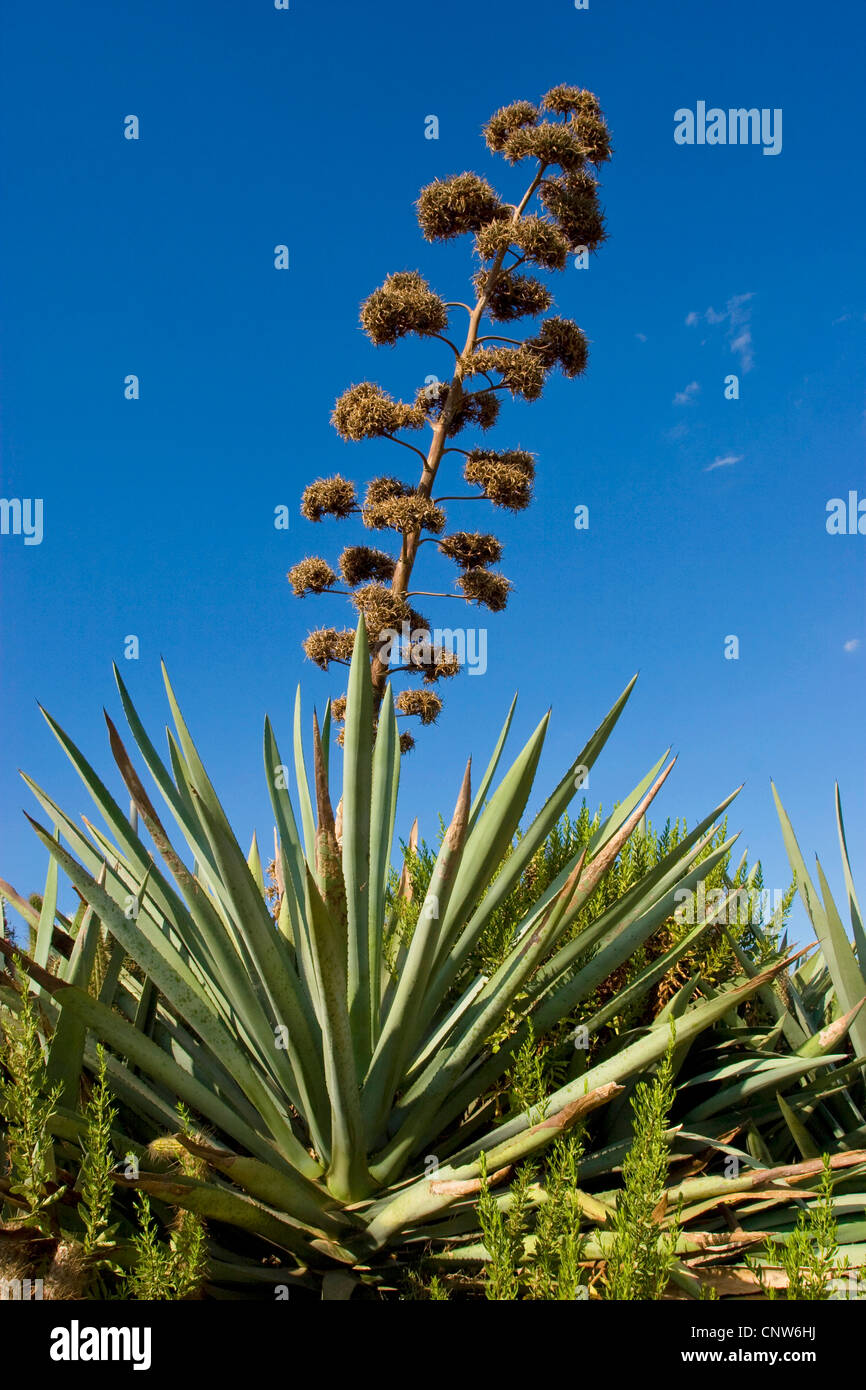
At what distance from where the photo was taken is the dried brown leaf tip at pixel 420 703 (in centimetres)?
Answer: 743

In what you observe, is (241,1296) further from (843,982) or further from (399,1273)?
(843,982)

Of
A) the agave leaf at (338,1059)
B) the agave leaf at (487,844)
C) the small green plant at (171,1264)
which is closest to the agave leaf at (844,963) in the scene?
the agave leaf at (487,844)

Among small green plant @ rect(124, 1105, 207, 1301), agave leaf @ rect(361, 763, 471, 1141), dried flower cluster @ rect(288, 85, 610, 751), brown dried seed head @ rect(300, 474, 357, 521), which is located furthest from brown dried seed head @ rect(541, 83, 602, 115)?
small green plant @ rect(124, 1105, 207, 1301)

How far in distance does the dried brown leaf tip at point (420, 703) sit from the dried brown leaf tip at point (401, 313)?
279cm

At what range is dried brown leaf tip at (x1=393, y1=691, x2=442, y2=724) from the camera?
24.4ft

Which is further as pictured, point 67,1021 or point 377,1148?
point 377,1148

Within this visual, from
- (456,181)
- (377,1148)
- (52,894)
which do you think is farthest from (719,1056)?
(456,181)

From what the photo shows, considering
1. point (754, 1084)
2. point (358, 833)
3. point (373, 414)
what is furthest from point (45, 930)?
point (373, 414)

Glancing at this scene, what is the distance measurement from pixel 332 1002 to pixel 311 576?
6.14 meters

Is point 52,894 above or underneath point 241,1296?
above

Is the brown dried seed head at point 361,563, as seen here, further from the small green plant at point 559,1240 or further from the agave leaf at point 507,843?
the small green plant at point 559,1240

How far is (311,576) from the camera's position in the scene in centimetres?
754

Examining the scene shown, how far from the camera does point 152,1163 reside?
1734mm
